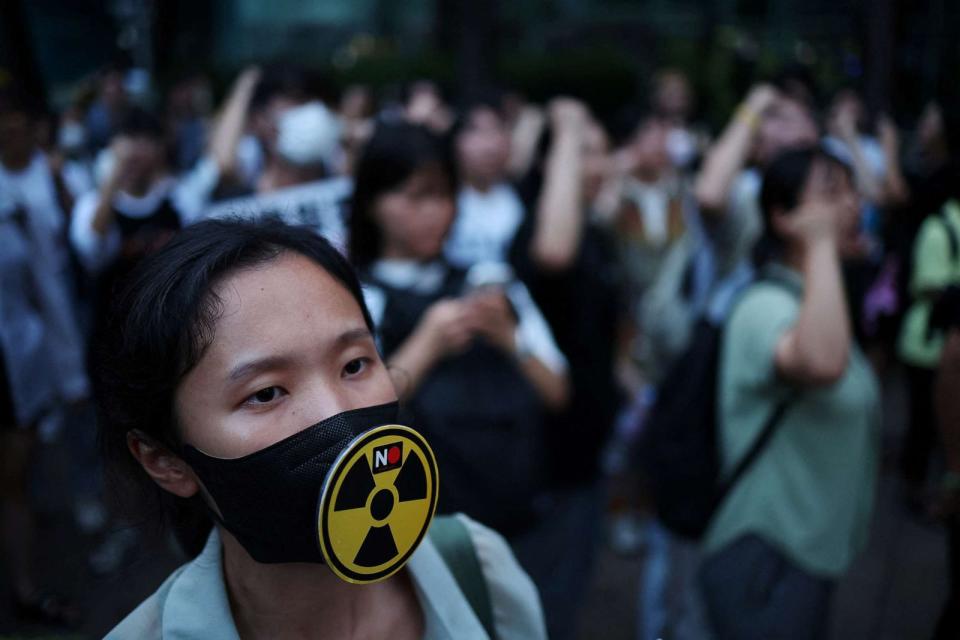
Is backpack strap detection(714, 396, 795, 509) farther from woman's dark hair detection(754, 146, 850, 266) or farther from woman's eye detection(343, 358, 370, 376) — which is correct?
woman's eye detection(343, 358, 370, 376)

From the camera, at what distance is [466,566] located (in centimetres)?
157

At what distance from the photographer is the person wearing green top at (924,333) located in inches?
134

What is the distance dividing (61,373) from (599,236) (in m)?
2.37

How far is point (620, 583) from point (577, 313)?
65.7 inches

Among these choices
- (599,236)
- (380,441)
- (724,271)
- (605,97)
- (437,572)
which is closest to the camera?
(380,441)

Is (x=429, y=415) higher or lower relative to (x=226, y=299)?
lower

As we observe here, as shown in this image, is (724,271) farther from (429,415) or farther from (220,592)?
(220,592)

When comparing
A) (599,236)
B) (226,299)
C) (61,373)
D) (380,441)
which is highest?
(226,299)

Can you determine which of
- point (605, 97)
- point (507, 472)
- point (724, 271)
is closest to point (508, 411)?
point (507, 472)

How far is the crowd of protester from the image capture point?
2527 mm

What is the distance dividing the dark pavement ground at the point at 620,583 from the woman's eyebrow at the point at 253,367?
2.49 meters

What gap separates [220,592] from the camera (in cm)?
140

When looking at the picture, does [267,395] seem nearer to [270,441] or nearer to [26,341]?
[270,441]

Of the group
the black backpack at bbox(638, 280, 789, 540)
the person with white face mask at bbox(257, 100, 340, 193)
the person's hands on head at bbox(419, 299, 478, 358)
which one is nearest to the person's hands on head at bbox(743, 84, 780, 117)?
the black backpack at bbox(638, 280, 789, 540)
